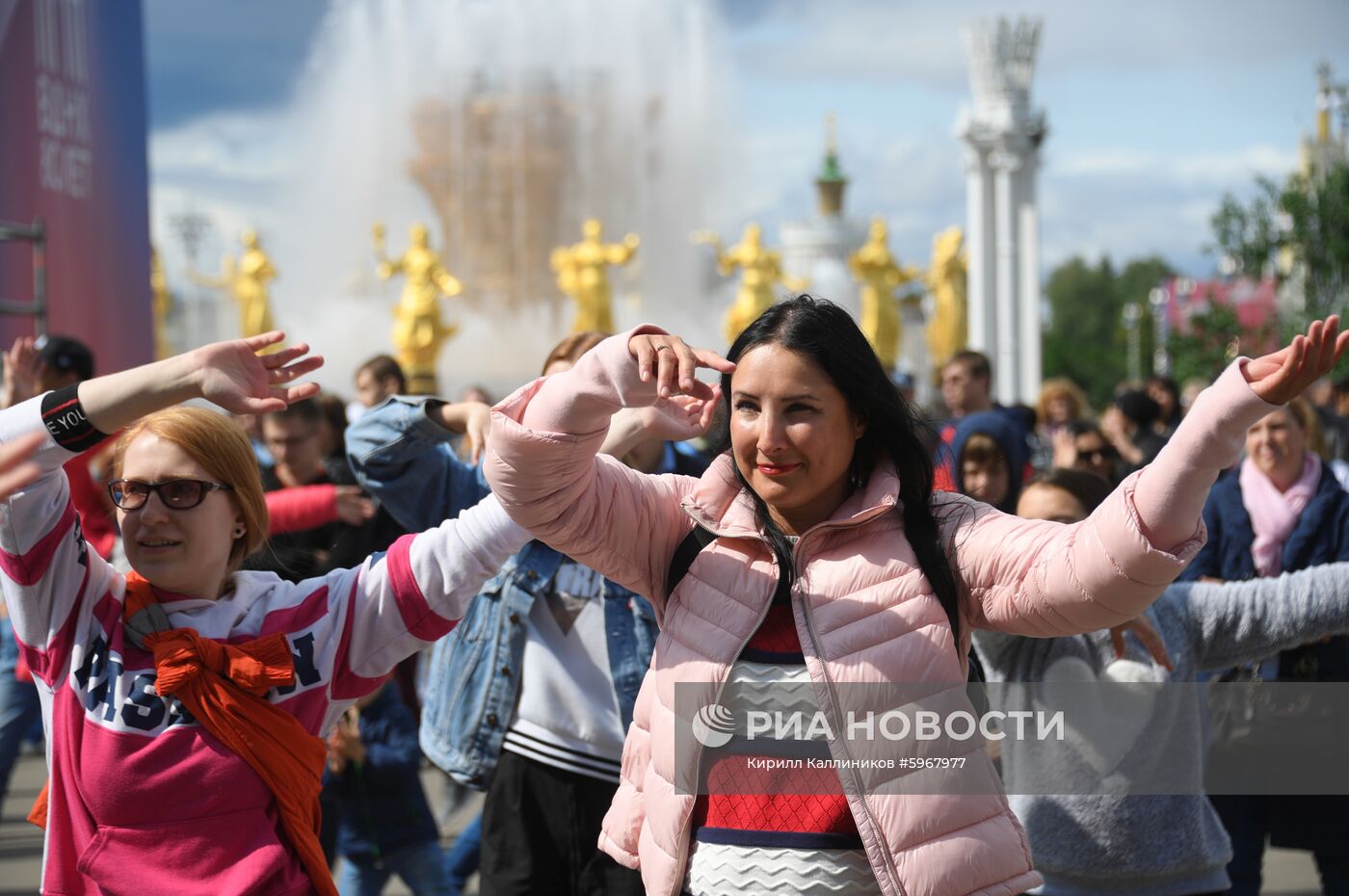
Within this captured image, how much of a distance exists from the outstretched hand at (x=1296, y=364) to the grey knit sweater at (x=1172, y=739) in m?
1.31

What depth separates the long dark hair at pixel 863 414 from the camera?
2.17m

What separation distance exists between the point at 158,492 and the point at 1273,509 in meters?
3.49

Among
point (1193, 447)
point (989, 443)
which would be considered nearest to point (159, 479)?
point (1193, 447)

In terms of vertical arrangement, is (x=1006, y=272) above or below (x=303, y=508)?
above

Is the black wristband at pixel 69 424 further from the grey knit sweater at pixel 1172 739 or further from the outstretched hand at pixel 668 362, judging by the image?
the grey knit sweater at pixel 1172 739

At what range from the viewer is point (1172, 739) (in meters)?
3.13

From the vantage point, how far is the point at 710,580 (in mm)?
2209

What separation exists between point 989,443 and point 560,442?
3622 mm

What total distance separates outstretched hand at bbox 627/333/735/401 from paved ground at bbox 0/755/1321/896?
378cm

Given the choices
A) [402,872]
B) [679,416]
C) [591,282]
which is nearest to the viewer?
[679,416]

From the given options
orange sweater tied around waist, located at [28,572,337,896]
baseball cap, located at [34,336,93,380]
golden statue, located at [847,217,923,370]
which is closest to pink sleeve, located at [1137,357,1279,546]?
orange sweater tied around waist, located at [28,572,337,896]

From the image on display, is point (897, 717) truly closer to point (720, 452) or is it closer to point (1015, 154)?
point (720, 452)

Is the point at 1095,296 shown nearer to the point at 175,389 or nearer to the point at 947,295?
the point at 947,295

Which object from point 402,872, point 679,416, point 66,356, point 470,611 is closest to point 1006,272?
point 66,356
